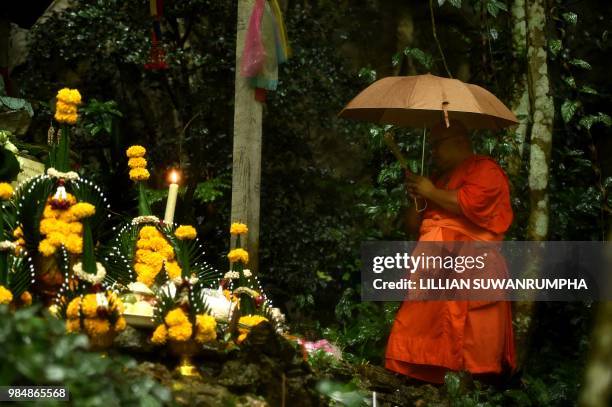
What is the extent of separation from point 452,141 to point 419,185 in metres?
0.35

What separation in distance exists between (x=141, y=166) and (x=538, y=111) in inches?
132

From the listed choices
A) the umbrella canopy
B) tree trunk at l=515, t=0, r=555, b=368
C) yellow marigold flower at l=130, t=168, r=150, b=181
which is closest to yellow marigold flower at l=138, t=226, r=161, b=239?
yellow marigold flower at l=130, t=168, r=150, b=181

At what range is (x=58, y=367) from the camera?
2.03 meters

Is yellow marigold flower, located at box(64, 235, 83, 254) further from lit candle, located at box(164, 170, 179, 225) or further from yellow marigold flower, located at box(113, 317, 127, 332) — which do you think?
lit candle, located at box(164, 170, 179, 225)

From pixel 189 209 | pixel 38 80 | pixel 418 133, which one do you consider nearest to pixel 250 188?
pixel 189 209

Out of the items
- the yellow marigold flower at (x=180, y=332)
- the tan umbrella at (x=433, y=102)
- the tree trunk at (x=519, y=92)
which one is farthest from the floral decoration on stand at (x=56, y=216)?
the tree trunk at (x=519, y=92)

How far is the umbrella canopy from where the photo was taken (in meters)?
4.79

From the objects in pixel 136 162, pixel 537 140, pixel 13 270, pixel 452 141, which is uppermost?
pixel 537 140

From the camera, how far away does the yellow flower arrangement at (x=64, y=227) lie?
3.24 m

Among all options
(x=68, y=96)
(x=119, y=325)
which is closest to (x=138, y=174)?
(x=68, y=96)

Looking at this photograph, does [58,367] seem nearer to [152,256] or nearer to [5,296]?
[5,296]

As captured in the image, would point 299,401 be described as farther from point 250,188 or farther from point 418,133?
point 418,133

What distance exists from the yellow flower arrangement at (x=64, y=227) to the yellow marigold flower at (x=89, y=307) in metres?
0.29

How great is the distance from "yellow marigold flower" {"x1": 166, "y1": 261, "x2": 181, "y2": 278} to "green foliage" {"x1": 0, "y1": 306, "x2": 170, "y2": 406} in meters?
1.38
